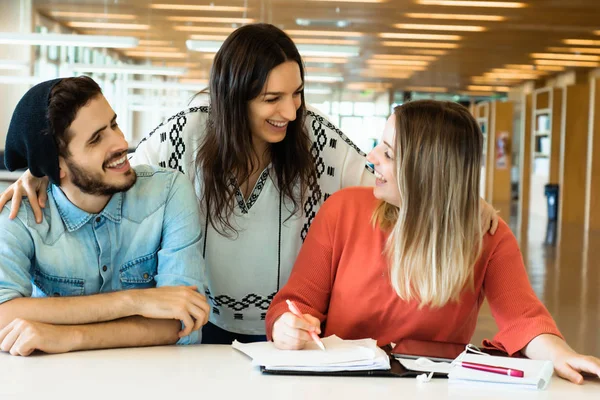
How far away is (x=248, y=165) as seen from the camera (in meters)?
2.29

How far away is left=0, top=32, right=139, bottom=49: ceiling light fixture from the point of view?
7766 millimetres

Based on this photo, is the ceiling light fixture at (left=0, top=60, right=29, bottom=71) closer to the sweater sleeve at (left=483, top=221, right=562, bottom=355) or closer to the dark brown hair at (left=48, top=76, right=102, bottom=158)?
→ the dark brown hair at (left=48, top=76, right=102, bottom=158)

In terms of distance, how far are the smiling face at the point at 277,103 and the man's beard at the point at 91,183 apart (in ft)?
1.56

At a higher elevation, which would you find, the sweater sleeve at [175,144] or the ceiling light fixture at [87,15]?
the ceiling light fixture at [87,15]

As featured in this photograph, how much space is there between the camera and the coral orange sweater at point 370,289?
6.22 feet

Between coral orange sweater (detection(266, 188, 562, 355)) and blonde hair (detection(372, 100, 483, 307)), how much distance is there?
0.22 ft

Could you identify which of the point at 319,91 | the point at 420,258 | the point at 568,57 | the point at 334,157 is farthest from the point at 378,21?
the point at 420,258

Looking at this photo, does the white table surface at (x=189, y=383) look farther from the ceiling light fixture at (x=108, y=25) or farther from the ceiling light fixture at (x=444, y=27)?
the ceiling light fixture at (x=108, y=25)

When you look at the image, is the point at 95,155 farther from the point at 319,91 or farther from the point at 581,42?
the point at 581,42

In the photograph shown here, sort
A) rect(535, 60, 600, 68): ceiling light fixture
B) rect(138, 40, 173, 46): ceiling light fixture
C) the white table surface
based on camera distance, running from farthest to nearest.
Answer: rect(535, 60, 600, 68): ceiling light fixture, rect(138, 40, 173, 46): ceiling light fixture, the white table surface

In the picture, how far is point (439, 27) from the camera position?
8.85m

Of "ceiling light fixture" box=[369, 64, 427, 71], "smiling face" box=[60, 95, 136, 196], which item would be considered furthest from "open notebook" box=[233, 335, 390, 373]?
"ceiling light fixture" box=[369, 64, 427, 71]

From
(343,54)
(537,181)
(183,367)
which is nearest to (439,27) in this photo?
(343,54)

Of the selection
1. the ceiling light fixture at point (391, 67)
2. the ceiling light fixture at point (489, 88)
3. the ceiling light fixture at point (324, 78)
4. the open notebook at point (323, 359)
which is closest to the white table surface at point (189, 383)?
the open notebook at point (323, 359)
